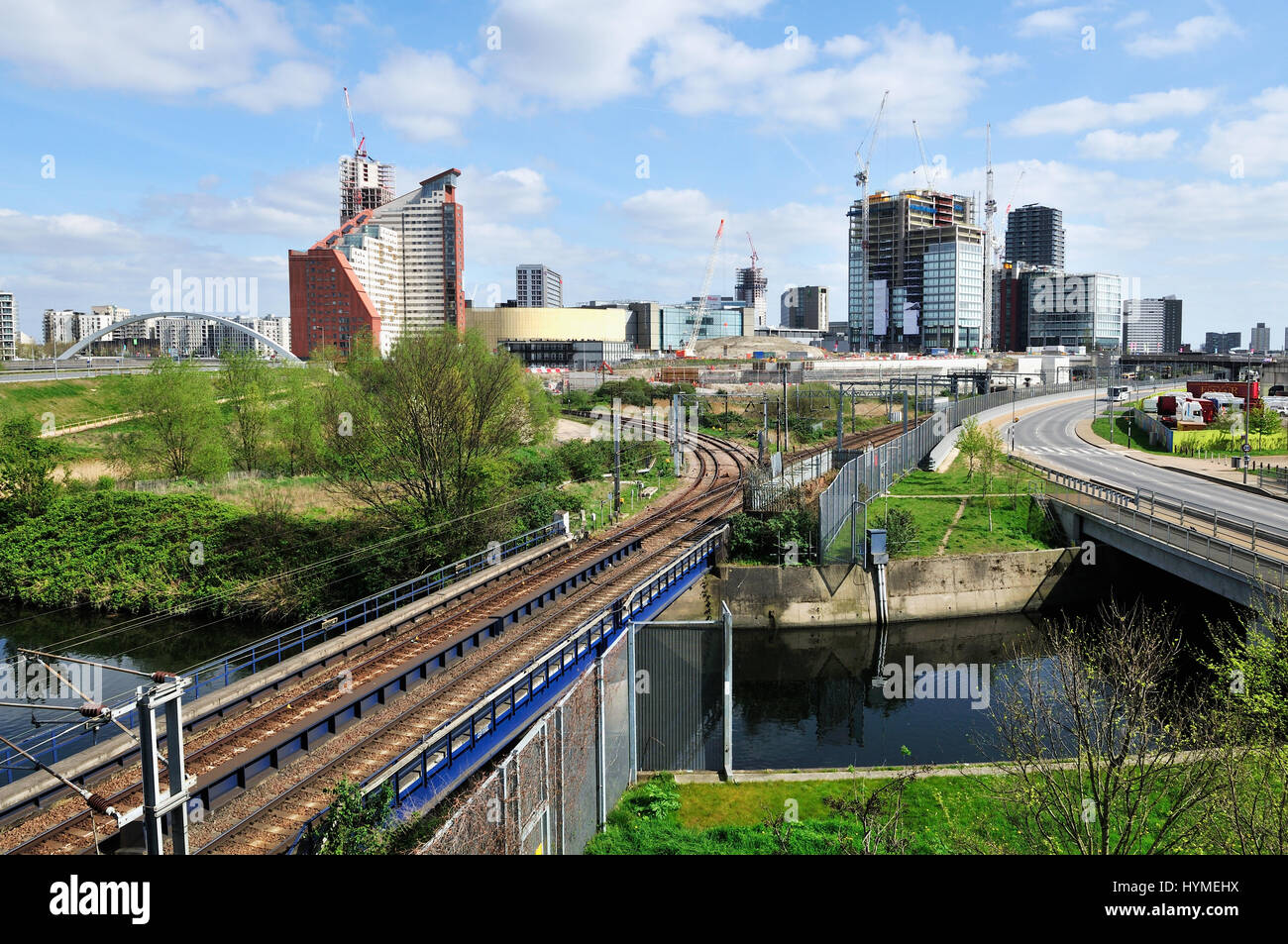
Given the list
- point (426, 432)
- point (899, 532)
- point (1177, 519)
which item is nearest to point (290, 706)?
point (426, 432)

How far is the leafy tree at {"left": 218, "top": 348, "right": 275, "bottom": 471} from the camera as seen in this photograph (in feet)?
172

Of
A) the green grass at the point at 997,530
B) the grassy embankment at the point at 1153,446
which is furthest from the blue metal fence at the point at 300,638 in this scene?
the grassy embankment at the point at 1153,446

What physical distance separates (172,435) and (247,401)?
4710mm

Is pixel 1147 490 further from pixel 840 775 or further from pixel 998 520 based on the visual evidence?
pixel 840 775

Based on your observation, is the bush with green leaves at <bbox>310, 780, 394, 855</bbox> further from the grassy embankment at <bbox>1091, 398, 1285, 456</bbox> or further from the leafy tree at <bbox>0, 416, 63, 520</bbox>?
the grassy embankment at <bbox>1091, 398, 1285, 456</bbox>

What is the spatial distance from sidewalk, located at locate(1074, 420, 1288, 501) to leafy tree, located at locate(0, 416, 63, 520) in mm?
54222

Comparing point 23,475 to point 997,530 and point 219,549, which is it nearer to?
point 219,549

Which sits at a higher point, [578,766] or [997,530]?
[578,766]

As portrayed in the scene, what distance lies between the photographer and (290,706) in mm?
18844

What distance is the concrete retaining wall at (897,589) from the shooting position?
34.8 meters

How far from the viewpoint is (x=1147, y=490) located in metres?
39.6
